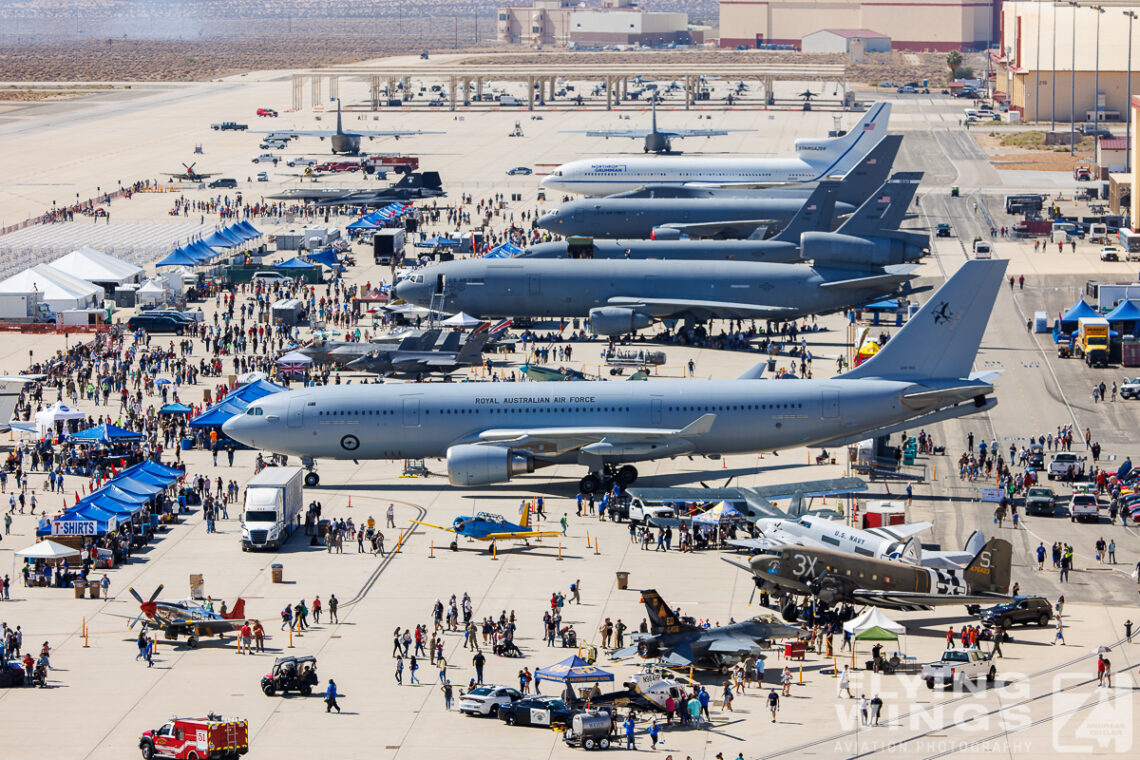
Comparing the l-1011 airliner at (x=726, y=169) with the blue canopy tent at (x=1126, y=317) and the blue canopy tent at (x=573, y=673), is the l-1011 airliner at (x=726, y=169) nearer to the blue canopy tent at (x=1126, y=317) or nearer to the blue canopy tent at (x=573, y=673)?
the blue canopy tent at (x=1126, y=317)

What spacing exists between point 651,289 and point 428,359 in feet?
54.6

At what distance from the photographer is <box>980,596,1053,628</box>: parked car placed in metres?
52.0

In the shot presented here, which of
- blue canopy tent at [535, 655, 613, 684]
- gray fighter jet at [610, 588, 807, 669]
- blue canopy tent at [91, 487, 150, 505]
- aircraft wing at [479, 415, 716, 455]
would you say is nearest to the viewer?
blue canopy tent at [535, 655, 613, 684]

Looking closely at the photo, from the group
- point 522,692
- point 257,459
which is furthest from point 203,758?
point 257,459

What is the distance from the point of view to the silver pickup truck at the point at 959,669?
156 ft

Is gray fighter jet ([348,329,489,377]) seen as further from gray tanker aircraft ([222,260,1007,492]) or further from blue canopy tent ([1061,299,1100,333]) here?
blue canopy tent ([1061,299,1100,333])

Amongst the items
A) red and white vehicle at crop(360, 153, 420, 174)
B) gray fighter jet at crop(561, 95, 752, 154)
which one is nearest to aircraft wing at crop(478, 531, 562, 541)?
red and white vehicle at crop(360, 153, 420, 174)

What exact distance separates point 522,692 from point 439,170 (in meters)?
132

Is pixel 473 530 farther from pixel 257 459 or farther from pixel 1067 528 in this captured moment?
pixel 1067 528

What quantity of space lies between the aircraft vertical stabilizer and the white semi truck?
2408 centimetres

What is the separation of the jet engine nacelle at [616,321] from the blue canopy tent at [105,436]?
29856 mm

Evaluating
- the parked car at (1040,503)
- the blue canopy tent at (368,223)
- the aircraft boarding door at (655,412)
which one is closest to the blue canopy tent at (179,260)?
the blue canopy tent at (368,223)

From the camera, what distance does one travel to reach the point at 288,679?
1864 inches

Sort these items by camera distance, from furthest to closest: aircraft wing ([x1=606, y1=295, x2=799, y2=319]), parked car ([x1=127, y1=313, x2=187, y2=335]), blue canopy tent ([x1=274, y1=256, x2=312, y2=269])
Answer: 1. blue canopy tent ([x1=274, y1=256, x2=312, y2=269])
2. parked car ([x1=127, y1=313, x2=187, y2=335])
3. aircraft wing ([x1=606, y1=295, x2=799, y2=319])
